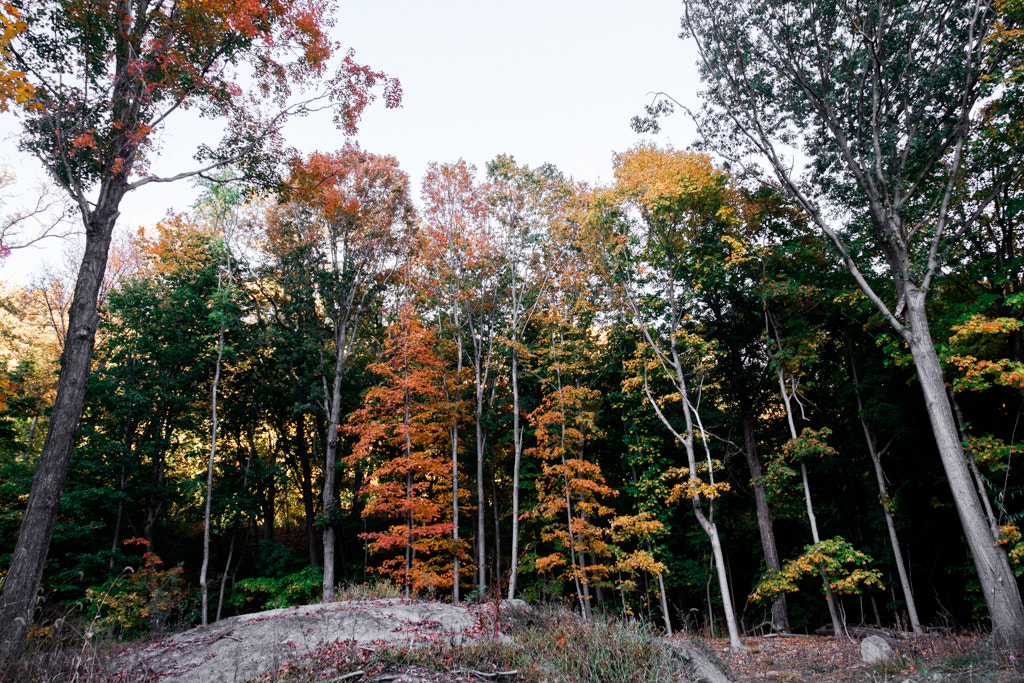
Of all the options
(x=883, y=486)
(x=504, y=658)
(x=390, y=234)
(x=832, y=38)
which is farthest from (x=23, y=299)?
(x=883, y=486)

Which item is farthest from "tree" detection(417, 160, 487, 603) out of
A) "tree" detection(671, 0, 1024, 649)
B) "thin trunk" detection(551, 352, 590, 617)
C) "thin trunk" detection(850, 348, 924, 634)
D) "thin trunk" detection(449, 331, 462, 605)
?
"thin trunk" detection(850, 348, 924, 634)

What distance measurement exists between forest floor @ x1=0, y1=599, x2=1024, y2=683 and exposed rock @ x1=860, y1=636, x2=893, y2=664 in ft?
0.72

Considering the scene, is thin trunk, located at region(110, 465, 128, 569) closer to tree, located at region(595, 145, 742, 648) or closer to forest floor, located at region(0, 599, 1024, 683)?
forest floor, located at region(0, 599, 1024, 683)

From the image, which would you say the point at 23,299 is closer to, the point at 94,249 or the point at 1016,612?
the point at 94,249

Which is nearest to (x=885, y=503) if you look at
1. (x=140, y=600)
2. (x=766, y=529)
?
(x=766, y=529)

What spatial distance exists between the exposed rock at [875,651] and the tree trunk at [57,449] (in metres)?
11.8

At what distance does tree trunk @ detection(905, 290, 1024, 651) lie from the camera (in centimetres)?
738

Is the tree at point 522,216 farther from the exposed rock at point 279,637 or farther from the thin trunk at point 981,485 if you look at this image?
the thin trunk at point 981,485

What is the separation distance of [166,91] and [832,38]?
12789 mm

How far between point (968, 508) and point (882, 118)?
788cm

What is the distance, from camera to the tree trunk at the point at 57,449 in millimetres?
5594

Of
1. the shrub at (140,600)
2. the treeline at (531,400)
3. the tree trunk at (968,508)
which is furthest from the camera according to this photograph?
the treeline at (531,400)

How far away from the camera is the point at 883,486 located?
40.8ft

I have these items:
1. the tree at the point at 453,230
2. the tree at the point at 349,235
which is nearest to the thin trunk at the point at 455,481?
the tree at the point at 453,230
